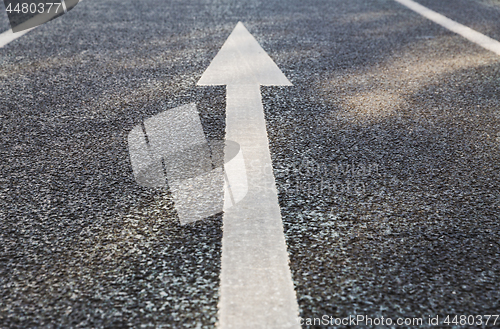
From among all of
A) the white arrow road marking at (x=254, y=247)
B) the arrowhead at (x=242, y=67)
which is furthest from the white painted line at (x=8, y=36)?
the white arrow road marking at (x=254, y=247)

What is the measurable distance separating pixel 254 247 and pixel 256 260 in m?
0.07

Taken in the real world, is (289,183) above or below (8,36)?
below

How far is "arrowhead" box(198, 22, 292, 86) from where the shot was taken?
3.33m

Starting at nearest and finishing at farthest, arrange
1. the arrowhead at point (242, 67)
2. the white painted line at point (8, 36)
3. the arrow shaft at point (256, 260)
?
the arrow shaft at point (256, 260) < the arrowhead at point (242, 67) < the white painted line at point (8, 36)

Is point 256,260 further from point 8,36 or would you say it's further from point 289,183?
point 8,36

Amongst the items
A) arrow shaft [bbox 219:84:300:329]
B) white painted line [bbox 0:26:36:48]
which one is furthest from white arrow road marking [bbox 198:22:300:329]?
white painted line [bbox 0:26:36:48]

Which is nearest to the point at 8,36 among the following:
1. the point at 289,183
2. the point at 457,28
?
the point at 289,183

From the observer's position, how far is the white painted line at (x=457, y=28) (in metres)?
4.26

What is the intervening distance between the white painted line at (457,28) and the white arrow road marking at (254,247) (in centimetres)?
229

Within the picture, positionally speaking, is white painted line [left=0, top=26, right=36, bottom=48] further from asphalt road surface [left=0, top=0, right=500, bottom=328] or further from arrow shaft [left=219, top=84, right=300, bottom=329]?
arrow shaft [left=219, top=84, right=300, bottom=329]

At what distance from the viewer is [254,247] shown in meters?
1.67

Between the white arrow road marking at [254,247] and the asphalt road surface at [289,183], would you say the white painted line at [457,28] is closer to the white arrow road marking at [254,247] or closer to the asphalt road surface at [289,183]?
the asphalt road surface at [289,183]

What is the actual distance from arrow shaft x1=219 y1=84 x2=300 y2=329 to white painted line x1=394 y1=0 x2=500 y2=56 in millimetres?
2742

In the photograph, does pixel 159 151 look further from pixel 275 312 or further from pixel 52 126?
pixel 275 312
